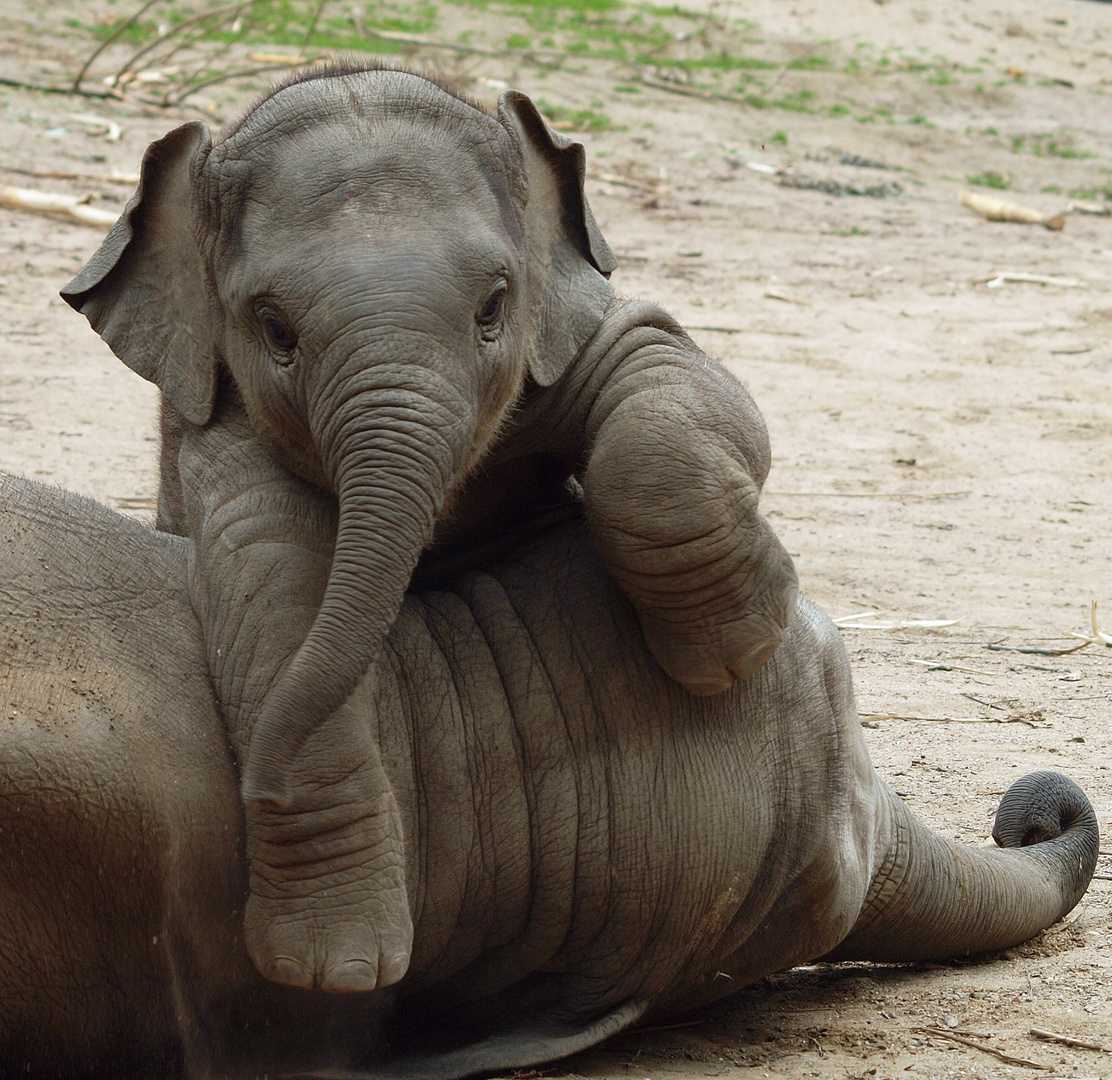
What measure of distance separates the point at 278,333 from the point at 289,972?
970mm

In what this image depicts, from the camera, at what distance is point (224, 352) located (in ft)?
9.30

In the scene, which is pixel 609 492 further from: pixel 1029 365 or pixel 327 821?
pixel 1029 365

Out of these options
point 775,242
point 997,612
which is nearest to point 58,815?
point 997,612

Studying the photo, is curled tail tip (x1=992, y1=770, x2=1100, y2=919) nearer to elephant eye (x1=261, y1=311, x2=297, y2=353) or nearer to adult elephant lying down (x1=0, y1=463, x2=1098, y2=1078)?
adult elephant lying down (x1=0, y1=463, x2=1098, y2=1078)

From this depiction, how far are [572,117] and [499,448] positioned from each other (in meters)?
13.2

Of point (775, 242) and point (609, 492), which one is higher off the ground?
point (609, 492)

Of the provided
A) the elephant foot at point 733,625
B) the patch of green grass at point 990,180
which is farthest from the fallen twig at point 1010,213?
the elephant foot at point 733,625

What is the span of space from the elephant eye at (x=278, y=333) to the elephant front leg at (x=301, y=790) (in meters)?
0.26

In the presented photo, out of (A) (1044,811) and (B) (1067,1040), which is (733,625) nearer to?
(B) (1067,1040)

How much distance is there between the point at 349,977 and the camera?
256cm

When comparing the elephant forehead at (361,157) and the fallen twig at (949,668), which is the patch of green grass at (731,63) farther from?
the elephant forehead at (361,157)

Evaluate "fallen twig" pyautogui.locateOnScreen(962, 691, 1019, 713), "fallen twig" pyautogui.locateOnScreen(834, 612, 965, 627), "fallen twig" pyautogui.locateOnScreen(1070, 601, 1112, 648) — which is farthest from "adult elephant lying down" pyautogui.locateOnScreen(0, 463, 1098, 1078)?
"fallen twig" pyautogui.locateOnScreen(1070, 601, 1112, 648)

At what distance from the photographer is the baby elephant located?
244cm

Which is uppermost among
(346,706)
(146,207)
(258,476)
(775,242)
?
(146,207)
